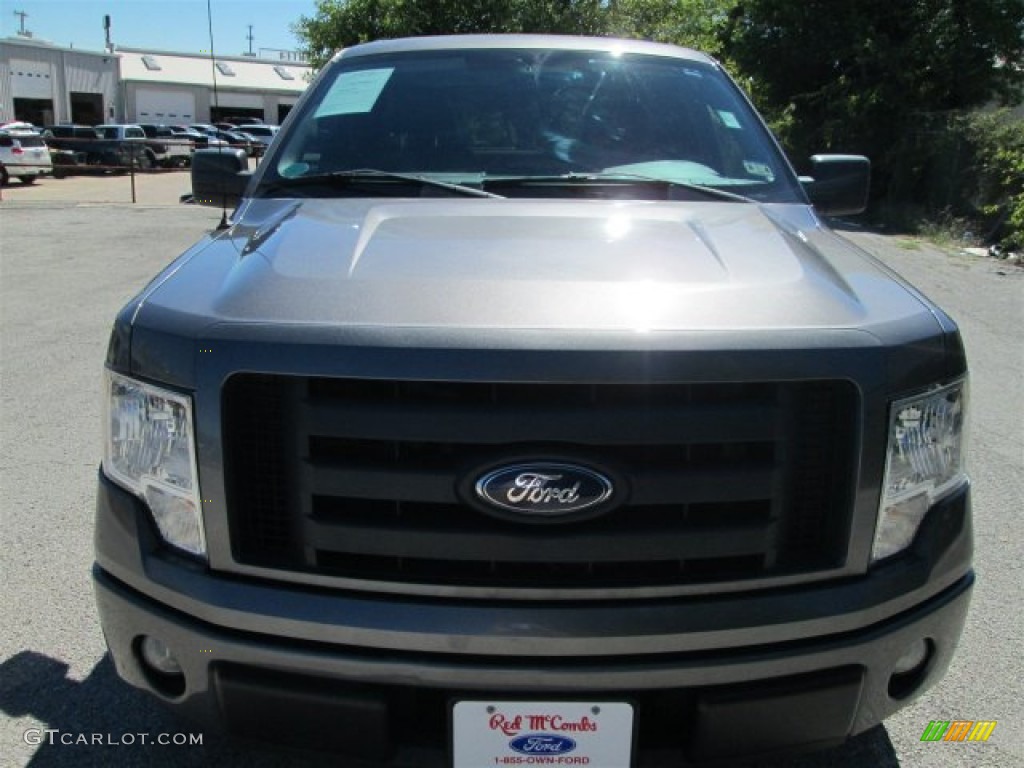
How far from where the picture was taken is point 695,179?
10.1 feet

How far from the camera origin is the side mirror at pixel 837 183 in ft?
11.5

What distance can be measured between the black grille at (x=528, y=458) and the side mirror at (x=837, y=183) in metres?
1.92

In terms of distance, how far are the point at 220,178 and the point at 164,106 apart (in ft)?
202

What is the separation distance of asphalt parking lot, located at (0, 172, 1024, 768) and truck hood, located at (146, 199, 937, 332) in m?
0.97

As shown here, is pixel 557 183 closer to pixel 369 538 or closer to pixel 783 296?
pixel 783 296

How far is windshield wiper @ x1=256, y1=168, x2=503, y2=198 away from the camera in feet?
9.19

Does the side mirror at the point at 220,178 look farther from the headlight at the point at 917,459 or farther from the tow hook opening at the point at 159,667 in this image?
the headlight at the point at 917,459

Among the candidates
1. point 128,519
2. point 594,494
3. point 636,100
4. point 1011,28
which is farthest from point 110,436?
point 1011,28

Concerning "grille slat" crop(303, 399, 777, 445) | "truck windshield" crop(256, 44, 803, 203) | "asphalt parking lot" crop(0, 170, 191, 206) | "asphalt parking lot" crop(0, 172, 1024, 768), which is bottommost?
"asphalt parking lot" crop(0, 172, 1024, 768)

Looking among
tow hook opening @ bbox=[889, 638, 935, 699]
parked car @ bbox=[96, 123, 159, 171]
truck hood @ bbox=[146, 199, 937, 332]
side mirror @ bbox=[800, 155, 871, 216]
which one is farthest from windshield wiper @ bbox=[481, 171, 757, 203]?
parked car @ bbox=[96, 123, 159, 171]

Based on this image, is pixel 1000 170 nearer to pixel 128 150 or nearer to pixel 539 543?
pixel 539 543

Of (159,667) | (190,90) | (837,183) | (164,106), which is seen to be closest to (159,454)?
(159,667)

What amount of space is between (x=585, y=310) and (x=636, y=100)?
1.81 metres

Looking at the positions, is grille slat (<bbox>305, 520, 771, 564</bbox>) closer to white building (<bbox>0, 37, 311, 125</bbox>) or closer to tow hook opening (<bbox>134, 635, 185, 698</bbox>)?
tow hook opening (<bbox>134, 635, 185, 698</bbox>)
